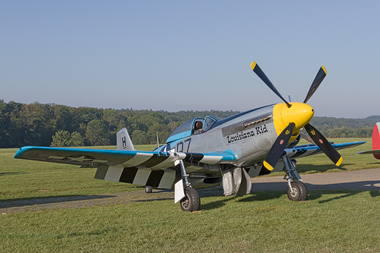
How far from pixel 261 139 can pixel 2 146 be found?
319 ft

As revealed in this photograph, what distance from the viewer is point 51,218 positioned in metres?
7.54

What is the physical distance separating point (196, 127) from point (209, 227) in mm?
4155

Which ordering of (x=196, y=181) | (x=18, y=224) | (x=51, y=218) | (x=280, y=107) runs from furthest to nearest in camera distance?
1. (x=196, y=181)
2. (x=280, y=107)
3. (x=51, y=218)
4. (x=18, y=224)

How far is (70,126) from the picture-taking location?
367 feet

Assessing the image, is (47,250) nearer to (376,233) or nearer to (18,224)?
(18,224)

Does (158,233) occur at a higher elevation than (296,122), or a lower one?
lower

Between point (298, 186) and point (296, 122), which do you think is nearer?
point (296, 122)

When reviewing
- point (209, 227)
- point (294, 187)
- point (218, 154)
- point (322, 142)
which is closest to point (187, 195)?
point (218, 154)

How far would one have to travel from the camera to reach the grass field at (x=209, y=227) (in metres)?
5.20

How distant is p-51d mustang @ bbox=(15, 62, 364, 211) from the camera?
7895 millimetres

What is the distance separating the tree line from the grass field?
7949 cm

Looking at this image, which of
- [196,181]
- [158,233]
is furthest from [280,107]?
[158,233]

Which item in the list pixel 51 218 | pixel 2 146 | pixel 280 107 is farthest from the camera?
pixel 2 146

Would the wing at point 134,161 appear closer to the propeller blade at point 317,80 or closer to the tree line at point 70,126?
the propeller blade at point 317,80
